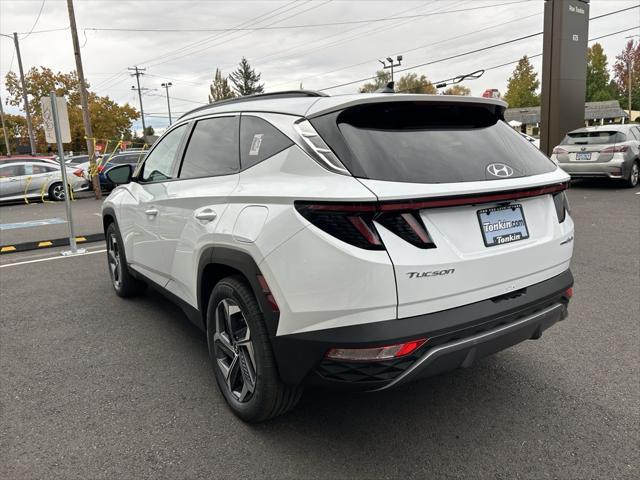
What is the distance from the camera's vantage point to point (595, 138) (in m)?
12.7

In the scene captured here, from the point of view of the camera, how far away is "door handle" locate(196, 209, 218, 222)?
9.43 feet

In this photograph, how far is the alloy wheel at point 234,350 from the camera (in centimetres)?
271

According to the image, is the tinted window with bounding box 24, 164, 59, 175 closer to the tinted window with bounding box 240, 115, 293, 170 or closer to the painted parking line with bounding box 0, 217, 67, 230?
the painted parking line with bounding box 0, 217, 67, 230

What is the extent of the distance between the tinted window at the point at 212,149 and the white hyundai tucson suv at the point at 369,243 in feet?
0.08

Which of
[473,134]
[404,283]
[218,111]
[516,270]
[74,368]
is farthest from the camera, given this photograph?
[74,368]

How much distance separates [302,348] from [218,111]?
1.82 meters

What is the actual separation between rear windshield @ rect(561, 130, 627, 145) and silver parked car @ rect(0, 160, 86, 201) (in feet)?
50.3

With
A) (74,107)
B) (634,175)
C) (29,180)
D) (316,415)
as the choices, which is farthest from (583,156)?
(74,107)

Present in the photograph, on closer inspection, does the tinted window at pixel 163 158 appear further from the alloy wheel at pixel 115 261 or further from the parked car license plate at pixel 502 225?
the parked car license plate at pixel 502 225

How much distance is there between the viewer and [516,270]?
8.05 feet

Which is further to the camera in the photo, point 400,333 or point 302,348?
point 302,348

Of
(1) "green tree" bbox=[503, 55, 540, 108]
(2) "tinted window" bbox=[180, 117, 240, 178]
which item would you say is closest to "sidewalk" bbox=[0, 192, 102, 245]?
(2) "tinted window" bbox=[180, 117, 240, 178]

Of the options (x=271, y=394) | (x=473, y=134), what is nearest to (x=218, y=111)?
(x=473, y=134)

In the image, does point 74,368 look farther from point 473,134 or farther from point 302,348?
point 473,134
